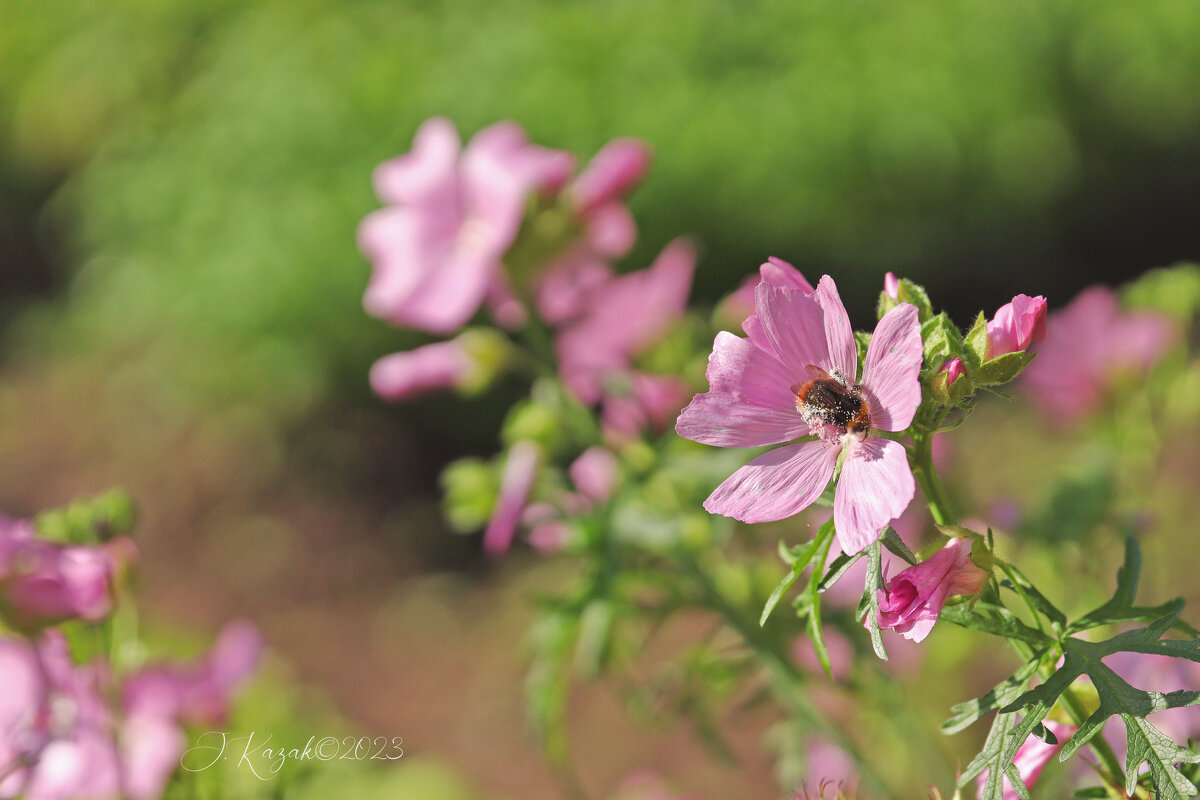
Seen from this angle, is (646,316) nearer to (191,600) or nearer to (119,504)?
(119,504)

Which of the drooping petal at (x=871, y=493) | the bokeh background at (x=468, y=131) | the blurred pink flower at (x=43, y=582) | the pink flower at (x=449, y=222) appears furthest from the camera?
the bokeh background at (x=468, y=131)

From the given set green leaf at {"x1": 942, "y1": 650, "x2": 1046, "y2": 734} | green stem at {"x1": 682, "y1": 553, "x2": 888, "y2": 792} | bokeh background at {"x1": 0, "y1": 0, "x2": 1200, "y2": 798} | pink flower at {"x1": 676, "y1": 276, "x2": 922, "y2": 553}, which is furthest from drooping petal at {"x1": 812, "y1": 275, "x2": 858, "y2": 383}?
bokeh background at {"x1": 0, "y1": 0, "x2": 1200, "y2": 798}

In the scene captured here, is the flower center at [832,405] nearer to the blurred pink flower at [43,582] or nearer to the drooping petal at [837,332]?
the drooping petal at [837,332]

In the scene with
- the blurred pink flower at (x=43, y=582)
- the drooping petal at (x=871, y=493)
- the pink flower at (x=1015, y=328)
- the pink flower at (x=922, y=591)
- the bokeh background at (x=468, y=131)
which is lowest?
the bokeh background at (x=468, y=131)

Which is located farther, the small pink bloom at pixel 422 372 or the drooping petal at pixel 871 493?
the small pink bloom at pixel 422 372

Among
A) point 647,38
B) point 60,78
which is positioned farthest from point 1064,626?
point 60,78

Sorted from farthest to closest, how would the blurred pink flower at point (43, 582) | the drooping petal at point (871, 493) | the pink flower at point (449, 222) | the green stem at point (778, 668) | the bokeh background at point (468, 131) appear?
the bokeh background at point (468, 131) < the pink flower at point (449, 222) < the green stem at point (778, 668) < the blurred pink flower at point (43, 582) < the drooping petal at point (871, 493)

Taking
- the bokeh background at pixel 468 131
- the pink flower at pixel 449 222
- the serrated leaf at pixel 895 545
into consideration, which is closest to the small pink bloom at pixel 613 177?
the pink flower at pixel 449 222

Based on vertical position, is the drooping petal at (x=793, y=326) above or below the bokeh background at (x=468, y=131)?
above
